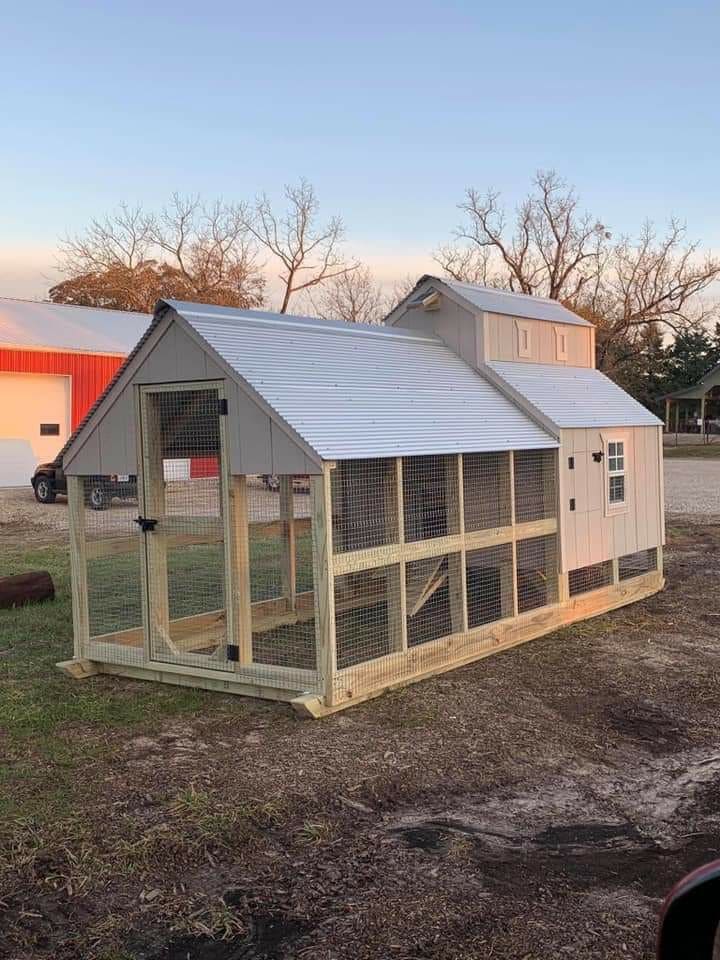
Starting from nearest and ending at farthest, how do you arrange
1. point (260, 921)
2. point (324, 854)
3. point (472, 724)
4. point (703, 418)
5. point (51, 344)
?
point (260, 921), point (324, 854), point (472, 724), point (51, 344), point (703, 418)

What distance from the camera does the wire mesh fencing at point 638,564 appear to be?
10414 mm

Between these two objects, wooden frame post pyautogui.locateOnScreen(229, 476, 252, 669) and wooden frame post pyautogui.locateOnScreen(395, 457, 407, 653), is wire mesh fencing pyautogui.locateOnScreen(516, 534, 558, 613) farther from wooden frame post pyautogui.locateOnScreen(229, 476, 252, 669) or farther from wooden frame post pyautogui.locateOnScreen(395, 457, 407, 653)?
wooden frame post pyautogui.locateOnScreen(229, 476, 252, 669)

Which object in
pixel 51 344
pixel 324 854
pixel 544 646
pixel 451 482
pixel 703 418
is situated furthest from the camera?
pixel 703 418

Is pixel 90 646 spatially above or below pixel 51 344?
below

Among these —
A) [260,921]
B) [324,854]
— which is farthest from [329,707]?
[260,921]

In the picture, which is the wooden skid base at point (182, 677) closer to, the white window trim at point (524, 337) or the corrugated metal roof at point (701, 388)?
the white window trim at point (524, 337)

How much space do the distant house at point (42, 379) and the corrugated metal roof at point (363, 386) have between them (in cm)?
1888

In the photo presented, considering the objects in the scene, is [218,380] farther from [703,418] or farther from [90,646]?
[703,418]

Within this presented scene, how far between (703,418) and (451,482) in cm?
4204

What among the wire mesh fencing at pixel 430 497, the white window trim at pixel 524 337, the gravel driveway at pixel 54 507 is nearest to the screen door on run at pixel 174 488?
the wire mesh fencing at pixel 430 497

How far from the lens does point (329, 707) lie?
6.17m

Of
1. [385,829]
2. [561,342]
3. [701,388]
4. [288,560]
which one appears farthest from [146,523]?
[701,388]

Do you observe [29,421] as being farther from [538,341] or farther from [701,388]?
[701,388]

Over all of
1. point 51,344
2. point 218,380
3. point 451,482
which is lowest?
point 451,482
